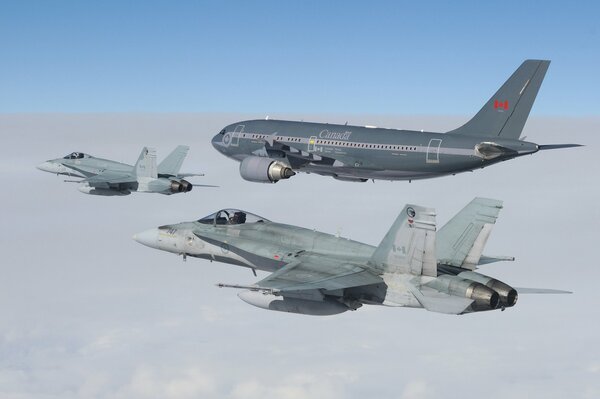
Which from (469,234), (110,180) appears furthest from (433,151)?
(110,180)

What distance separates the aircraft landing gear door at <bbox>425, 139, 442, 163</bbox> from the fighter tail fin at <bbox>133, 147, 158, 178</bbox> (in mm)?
15439

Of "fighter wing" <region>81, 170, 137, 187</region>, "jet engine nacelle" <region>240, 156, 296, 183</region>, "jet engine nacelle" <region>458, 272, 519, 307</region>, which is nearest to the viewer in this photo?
"jet engine nacelle" <region>458, 272, 519, 307</region>

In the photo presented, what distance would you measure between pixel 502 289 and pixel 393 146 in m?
16.4

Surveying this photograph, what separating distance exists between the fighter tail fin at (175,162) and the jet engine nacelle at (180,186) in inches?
81.1

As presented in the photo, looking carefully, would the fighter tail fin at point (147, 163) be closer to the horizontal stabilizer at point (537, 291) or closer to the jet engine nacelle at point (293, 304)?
the jet engine nacelle at point (293, 304)

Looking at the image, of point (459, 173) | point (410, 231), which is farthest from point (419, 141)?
point (410, 231)

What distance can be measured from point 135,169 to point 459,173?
18.1 meters

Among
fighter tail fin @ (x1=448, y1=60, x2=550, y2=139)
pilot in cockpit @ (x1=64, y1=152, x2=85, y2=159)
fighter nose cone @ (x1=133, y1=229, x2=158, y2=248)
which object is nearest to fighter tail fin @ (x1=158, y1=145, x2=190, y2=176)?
pilot in cockpit @ (x1=64, y1=152, x2=85, y2=159)

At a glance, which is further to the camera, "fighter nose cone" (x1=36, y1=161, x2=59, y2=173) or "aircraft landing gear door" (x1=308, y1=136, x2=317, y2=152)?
"fighter nose cone" (x1=36, y1=161, x2=59, y2=173)

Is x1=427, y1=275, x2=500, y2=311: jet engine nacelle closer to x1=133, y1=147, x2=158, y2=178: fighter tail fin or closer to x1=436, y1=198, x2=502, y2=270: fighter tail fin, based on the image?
x1=436, y1=198, x2=502, y2=270: fighter tail fin

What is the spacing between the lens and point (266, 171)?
1683 inches

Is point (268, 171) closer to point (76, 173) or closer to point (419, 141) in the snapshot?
point (419, 141)

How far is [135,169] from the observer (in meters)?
47.9

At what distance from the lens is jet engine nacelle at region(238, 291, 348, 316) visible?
27.3 meters
